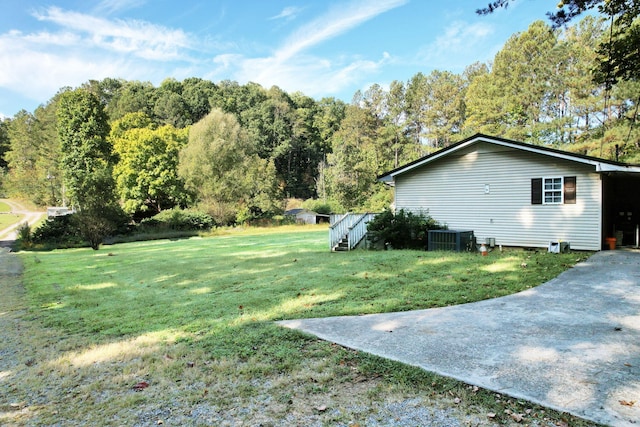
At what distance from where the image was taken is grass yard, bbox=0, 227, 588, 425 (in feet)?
8.68

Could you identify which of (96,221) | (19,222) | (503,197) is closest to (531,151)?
(503,197)

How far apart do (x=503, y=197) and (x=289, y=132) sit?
168 ft

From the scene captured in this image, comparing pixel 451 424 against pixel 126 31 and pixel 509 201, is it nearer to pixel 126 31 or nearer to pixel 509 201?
pixel 509 201

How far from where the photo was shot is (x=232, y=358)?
3664 mm

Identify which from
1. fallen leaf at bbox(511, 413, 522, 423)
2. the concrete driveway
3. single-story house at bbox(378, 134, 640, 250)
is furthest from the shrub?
fallen leaf at bbox(511, 413, 522, 423)

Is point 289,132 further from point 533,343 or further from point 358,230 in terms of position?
point 533,343

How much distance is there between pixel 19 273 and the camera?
1187 cm

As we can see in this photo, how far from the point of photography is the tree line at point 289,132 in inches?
1017

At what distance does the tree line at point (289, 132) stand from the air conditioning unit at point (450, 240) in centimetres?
572

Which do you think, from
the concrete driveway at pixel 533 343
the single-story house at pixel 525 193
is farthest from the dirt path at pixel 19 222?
the concrete driveway at pixel 533 343

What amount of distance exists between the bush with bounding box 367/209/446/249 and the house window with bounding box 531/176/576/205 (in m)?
3.31

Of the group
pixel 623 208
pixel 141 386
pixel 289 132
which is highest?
pixel 289 132

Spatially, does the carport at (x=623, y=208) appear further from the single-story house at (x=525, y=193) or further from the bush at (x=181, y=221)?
the bush at (x=181, y=221)

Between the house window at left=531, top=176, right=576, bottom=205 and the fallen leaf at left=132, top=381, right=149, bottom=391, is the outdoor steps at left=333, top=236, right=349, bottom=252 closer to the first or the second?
the house window at left=531, top=176, right=576, bottom=205
